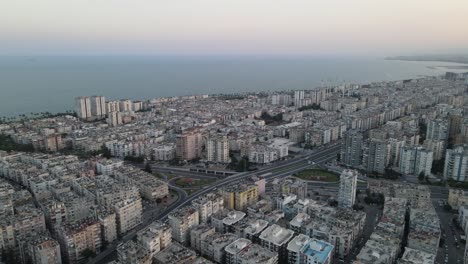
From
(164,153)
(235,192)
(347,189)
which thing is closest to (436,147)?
(347,189)

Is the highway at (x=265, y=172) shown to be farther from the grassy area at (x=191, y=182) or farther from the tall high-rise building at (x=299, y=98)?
the tall high-rise building at (x=299, y=98)

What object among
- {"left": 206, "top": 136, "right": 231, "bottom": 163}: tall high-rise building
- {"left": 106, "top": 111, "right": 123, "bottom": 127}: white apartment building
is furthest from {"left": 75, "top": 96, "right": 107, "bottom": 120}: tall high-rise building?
{"left": 206, "top": 136, "right": 231, "bottom": 163}: tall high-rise building

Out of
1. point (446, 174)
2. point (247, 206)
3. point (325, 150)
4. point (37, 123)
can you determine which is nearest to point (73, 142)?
point (37, 123)

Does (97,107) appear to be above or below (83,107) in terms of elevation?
below

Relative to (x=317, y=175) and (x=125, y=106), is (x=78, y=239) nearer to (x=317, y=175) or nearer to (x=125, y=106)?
(x=317, y=175)

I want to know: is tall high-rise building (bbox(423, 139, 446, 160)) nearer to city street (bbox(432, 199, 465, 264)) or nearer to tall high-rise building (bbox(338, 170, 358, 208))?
city street (bbox(432, 199, 465, 264))

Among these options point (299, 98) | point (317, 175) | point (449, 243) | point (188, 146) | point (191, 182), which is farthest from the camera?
point (299, 98)

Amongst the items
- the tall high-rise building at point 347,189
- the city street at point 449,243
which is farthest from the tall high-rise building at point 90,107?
the city street at point 449,243
